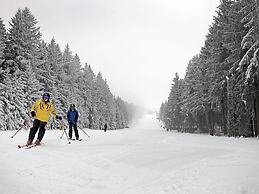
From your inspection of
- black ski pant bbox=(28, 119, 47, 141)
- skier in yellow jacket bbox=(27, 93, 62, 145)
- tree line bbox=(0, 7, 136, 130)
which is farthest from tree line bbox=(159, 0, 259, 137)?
tree line bbox=(0, 7, 136, 130)

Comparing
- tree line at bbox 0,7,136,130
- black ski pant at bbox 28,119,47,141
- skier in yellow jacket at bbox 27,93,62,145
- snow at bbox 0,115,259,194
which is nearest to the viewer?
snow at bbox 0,115,259,194

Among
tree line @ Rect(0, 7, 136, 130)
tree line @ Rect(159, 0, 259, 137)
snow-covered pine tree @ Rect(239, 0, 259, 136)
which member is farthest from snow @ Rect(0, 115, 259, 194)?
tree line @ Rect(0, 7, 136, 130)

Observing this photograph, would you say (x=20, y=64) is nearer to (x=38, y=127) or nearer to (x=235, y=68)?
(x=235, y=68)

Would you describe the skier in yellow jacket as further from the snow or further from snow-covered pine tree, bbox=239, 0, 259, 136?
snow-covered pine tree, bbox=239, 0, 259, 136

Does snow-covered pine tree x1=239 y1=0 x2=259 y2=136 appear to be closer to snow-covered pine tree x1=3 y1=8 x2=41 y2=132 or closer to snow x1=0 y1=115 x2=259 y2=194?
snow x1=0 y1=115 x2=259 y2=194

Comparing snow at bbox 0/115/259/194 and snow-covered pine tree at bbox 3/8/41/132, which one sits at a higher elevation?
snow-covered pine tree at bbox 3/8/41/132

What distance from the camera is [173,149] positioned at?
36.1ft

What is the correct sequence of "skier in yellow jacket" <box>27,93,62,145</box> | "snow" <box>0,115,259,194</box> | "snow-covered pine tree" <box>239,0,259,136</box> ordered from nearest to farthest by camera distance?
1. "snow" <box>0,115,259,194</box>
2. "skier in yellow jacket" <box>27,93,62,145</box>
3. "snow-covered pine tree" <box>239,0,259,136</box>

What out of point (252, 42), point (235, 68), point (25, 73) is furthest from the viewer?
point (25, 73)

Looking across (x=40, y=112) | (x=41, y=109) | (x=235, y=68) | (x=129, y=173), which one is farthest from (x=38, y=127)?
(x=235, y=68)

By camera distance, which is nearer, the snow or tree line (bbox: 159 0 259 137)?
the snow

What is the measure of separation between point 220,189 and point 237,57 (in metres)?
25.5

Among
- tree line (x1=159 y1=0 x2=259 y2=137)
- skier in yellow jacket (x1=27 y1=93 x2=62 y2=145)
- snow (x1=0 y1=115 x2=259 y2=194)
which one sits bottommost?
snow (x1=0 y1=115 x2=259 y2=194)

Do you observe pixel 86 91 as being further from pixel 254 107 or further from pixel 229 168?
pixel 229 168
